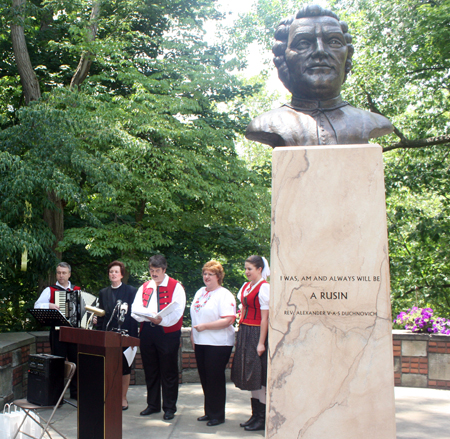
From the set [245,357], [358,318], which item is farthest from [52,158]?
[358,318]

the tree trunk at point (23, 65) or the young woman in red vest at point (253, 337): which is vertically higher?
the tree trunk at point (23, 65)

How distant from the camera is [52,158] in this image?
319 inches

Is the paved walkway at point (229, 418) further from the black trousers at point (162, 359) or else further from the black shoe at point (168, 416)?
the black trousers at point (162, 359)

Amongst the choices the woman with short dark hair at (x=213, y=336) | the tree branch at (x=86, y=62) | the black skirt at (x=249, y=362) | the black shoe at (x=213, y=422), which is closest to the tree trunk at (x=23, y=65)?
the tree branch at (x=86, y=62)

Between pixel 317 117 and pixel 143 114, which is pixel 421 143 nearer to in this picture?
pixel 143 114

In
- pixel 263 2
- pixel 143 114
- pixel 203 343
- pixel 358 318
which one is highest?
pixel 263 2

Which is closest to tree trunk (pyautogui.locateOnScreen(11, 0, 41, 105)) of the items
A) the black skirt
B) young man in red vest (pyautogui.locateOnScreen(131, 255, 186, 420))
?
young man in red vest (pyautogui.locateOnScreen(131, 255, 186, 420))

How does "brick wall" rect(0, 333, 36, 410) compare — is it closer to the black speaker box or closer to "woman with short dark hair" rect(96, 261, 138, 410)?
"woman with short dark hair" rect(96, 261, 138, 410)

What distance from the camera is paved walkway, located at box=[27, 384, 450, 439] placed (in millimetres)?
5316

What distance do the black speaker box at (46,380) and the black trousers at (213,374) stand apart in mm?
1490

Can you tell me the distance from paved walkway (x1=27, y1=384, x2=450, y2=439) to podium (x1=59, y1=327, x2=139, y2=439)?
0.75m

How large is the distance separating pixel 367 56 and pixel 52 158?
9.33 m

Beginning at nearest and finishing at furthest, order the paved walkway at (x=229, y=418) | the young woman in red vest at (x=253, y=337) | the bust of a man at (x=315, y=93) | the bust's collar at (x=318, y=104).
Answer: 1. the bust of a man at (x=315, y=93)
2. the bust's collar at (x=318, y=104)
3. the young woman in red vest at (x=253, y=337)
4. the paved walkway at (x=229, y=418)

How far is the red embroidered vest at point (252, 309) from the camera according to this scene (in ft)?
17.3
